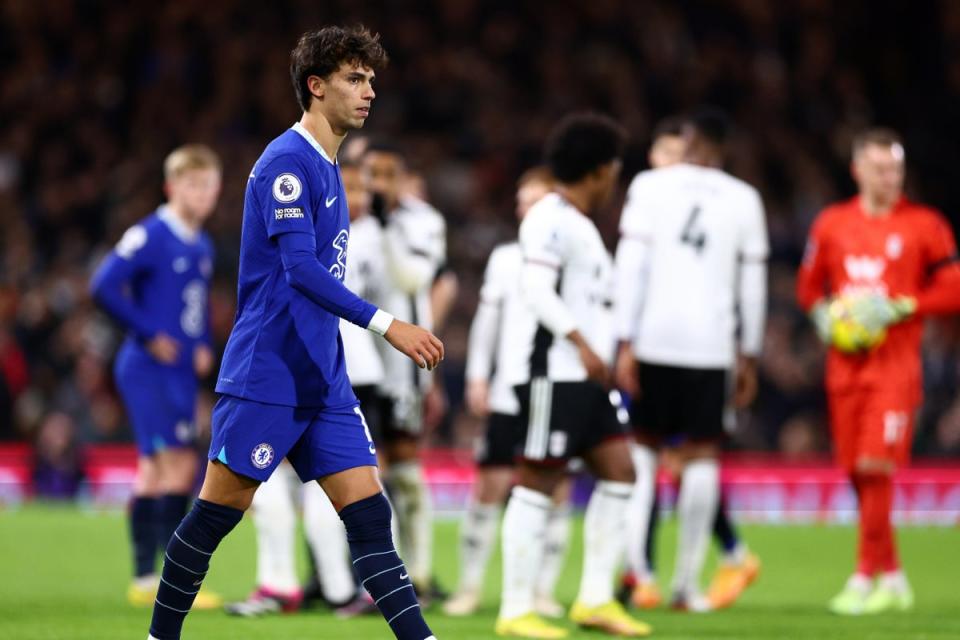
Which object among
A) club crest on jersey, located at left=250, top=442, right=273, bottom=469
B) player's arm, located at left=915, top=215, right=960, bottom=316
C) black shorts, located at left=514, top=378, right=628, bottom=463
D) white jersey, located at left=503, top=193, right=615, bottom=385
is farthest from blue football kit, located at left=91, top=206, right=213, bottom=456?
player's arm, located at left=915, top=215, right=960, bottom=316

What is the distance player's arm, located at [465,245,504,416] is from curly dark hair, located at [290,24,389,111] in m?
3.23

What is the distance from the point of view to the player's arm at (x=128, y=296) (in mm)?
8195

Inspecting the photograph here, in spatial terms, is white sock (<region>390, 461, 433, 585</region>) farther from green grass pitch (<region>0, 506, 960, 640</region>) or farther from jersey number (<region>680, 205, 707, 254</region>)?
jersey number (<region>680, 205, 707, 254</region>)

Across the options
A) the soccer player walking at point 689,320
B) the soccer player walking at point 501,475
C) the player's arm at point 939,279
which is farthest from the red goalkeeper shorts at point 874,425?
the soccer player walking at point 501,475

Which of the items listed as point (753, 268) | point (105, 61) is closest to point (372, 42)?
point (753, 268)

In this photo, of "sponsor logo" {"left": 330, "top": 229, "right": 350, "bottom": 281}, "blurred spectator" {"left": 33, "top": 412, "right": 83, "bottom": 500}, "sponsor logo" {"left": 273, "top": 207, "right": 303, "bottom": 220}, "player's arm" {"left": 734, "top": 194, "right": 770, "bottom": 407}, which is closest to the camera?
"sponsor logo" {"left": 273, "top": 207, "right": 303, "bottom": 220}

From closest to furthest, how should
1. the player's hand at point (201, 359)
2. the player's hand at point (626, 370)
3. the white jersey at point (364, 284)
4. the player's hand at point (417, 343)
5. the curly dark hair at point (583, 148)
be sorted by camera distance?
the player's hand at point (417, 343) < the curly dark hair at point (583, 148) < the white jersey at point (364, 284) < the player's hand at point (626, 370) < the player's hand at point (201, 359)

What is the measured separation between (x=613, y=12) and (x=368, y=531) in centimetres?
1797

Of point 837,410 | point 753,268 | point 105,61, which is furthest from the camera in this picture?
point 105,61

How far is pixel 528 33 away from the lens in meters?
22.1

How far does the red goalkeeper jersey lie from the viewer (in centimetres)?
833

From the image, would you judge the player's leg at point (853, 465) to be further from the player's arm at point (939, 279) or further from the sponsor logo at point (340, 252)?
the sponsor logo at point (340, 252)

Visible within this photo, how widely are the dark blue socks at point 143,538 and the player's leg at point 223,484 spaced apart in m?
3.09

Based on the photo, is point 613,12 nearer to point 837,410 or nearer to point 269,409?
point 837,410
